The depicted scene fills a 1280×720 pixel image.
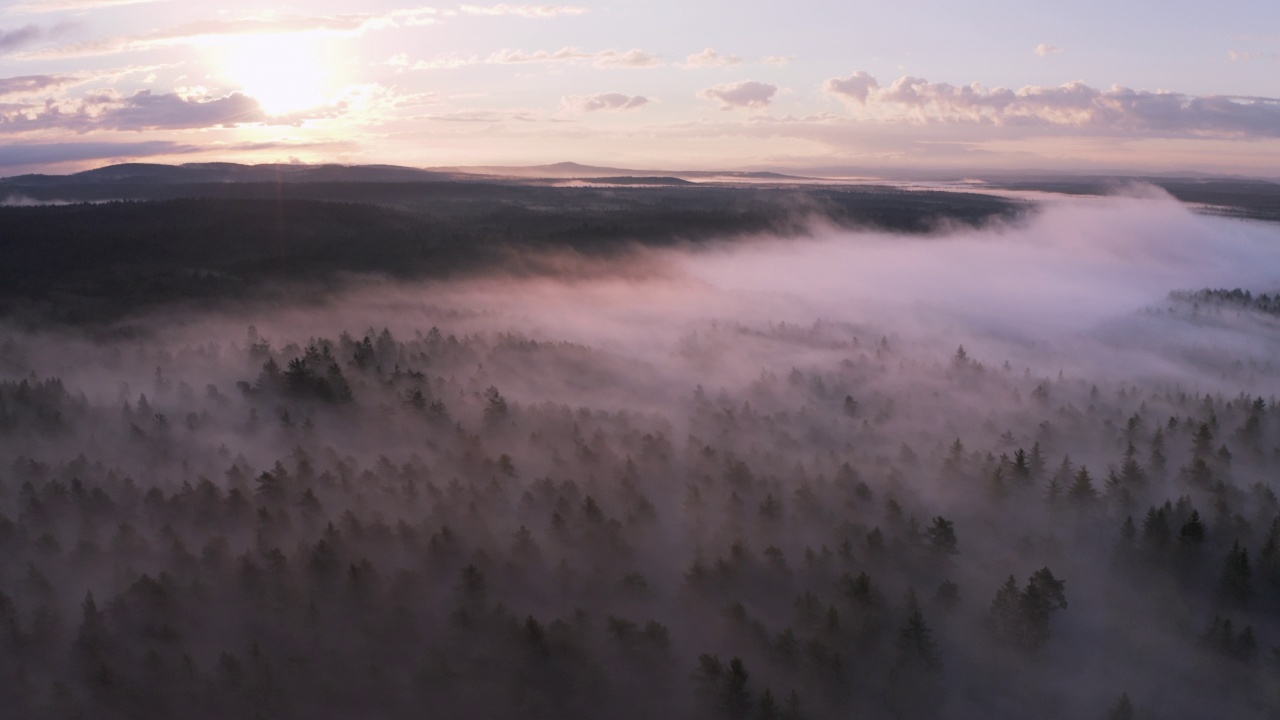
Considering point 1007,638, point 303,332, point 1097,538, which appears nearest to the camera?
point 1007,638

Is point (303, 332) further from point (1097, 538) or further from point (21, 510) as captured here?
point (1097, 538)

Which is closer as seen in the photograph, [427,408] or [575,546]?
[575,546]

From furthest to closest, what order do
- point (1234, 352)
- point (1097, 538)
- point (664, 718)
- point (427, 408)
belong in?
point (1234, 352), point (427, 408), point (1097, 538), point (664, 718)

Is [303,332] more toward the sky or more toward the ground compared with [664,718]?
more toward the sky

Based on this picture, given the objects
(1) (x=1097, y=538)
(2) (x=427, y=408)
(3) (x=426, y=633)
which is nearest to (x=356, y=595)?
(3) (x=426, y=633)

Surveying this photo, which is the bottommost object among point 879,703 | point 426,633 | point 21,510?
point 879,703

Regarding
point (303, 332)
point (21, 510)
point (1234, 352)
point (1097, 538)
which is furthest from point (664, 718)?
point (1234, 352)

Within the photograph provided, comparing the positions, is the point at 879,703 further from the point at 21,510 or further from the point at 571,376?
the point at 571,376
